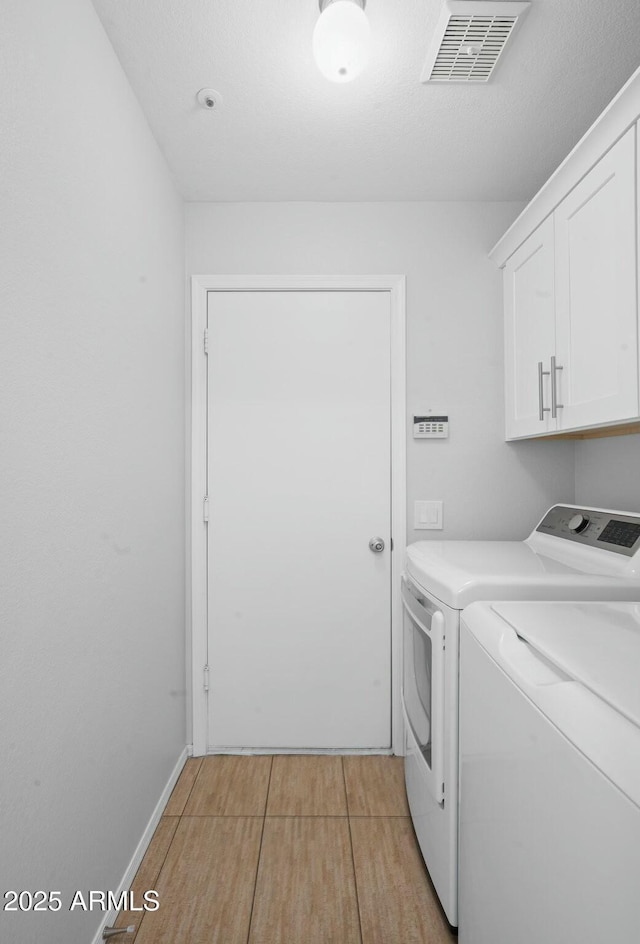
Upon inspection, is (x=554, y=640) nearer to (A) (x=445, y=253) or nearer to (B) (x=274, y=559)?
(B) (x=274, y=559)

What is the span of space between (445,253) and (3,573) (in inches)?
84.6

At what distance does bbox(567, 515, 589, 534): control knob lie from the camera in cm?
181

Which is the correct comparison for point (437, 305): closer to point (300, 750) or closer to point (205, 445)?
point (205, 445)

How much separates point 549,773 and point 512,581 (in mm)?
637

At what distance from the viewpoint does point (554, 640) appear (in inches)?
36.7

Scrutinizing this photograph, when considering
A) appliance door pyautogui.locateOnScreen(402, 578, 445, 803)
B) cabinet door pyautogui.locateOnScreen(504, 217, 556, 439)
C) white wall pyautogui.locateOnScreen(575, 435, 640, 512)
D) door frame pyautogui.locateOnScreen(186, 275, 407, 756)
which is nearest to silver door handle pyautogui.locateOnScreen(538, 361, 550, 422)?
cabinet door pyautogui.locateOnScreen(504, 217, 556, 439)

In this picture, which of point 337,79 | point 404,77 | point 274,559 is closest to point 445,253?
point 404,77

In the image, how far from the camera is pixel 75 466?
121cm

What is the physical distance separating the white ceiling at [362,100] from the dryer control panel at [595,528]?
1379 mm

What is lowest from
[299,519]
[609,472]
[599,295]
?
[299,519]

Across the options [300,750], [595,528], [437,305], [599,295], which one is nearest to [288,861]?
[300,750]

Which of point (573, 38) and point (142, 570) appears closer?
point (573, 38)

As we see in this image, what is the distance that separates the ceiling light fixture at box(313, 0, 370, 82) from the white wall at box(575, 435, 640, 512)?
5.06 feet

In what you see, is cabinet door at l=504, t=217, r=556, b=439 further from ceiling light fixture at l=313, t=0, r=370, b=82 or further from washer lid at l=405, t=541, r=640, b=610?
ceiling light fixture at l=313, t=0, r=370, b=82
